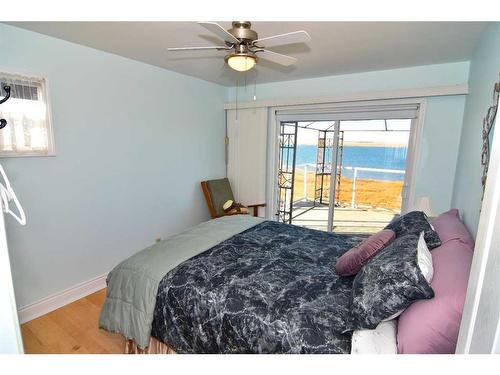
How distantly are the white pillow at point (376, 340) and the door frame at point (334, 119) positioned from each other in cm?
219

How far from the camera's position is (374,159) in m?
3.47

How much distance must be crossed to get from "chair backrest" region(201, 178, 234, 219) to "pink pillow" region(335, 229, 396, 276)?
2334mm

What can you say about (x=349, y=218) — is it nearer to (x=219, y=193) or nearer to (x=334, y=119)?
(x=334, y=119)

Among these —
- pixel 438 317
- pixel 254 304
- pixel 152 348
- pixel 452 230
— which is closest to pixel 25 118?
pixel 152 348

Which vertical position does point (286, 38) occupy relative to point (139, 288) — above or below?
above

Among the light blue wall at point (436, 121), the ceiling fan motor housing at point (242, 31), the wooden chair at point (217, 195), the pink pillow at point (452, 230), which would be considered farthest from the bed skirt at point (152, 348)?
the light blue wall at point (436, 121)

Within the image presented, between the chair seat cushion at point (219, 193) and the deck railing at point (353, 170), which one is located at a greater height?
the deck railing at point (353, 170)

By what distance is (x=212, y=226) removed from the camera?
2479mm

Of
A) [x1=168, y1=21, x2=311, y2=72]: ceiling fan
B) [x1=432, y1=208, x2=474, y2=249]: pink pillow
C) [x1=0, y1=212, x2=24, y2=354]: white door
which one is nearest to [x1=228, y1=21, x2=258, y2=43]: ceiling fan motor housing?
[x1=168, y1=21, x2=311, y2=72]: ceiling fan

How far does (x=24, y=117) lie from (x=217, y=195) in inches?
89.3

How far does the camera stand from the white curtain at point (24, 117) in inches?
78.3

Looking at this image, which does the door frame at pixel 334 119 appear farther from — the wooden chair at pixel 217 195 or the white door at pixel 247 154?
the wooden chair at pixel 217 195

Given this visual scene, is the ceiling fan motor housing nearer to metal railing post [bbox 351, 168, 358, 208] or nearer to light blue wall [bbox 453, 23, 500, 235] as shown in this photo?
light blue wall [bbox 453, 23, 500, 235]
